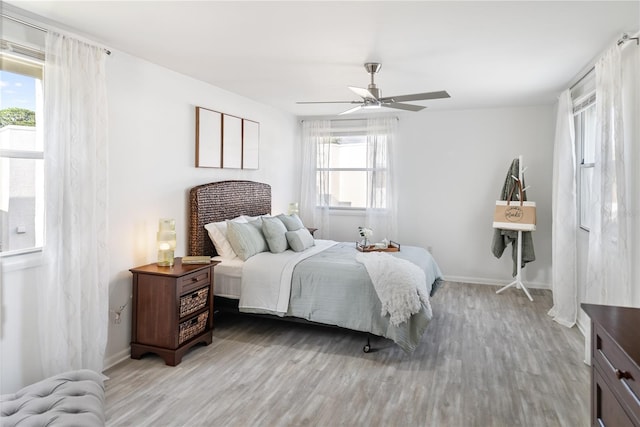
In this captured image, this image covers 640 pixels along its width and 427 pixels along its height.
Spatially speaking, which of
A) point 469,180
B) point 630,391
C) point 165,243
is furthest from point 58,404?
point 469,180

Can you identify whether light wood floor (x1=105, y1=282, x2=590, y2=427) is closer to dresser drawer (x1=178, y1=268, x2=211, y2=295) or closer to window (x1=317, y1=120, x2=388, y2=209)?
dresser drawer (x1=178, y1=268, x2=211, y2=295)

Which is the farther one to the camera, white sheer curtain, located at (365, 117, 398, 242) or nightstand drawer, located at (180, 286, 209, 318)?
white sheer curtain, located at (365, 117, 398, 242)

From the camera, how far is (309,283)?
3.71m

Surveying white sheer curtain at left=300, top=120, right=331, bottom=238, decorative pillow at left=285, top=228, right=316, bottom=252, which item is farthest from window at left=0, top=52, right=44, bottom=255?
white sheer curtain at left=300, top=120, right=331, bottom=238

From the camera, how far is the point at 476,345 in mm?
3621

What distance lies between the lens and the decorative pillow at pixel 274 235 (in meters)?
4.32

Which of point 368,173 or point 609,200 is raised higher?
point 368,173

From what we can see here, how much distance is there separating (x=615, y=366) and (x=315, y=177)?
17.7ft

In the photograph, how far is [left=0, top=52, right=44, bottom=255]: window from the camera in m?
2.60

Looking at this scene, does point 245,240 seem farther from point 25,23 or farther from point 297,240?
point 25,23

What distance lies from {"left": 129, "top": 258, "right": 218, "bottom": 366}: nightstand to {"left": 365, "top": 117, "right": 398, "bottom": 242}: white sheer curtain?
3472 mm

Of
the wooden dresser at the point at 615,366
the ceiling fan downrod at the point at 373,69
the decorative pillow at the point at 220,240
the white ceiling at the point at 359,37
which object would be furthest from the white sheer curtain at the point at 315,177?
the wooden dresser at the point at 615,366

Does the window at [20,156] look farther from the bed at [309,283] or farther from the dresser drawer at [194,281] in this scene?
the bed at [309,283]

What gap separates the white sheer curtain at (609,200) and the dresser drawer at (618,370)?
1363 mm
